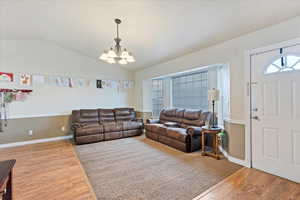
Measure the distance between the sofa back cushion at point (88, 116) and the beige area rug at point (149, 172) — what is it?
4.02 feet

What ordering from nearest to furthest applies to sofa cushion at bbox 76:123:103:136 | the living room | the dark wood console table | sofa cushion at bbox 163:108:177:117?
the dark wood console table < the living room < sofa cushion at bbox 76:123:103:136 < sofa cushion at bbox 163:108:177:117

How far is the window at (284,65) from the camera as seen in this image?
2.19m

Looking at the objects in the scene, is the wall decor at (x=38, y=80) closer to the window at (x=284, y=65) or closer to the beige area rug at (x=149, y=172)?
the beige area rug at (x=149, y=172)

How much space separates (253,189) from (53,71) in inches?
222

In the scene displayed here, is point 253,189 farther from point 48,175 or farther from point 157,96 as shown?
point 157,96

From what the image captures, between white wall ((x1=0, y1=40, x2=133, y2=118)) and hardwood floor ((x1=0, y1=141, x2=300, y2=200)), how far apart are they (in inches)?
Result: 76.4

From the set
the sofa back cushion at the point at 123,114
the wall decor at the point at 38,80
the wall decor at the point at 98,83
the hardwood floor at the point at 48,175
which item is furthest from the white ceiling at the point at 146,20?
the hardwood floor at the point at 48,175

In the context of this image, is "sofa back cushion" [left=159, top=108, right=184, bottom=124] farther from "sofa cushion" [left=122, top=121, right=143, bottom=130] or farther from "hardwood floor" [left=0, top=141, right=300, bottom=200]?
"hardwood floor" [left=0, top=141, right=300, bottom=200]

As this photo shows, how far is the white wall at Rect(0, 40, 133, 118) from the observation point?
13.8ft

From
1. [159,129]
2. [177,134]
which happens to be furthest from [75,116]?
[177,134]

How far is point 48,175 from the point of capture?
250cm

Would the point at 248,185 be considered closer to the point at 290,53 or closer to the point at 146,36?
the point at 290,53

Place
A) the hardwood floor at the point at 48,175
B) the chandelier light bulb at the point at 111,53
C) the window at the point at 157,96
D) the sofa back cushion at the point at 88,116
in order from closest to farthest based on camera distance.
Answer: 1. the hardwood floor at the point at 48,175
2. the chandelier light bulb at the point at 111,53
3. the sofa back cushion at the point at 88,116
4. the window at the point at 157,96

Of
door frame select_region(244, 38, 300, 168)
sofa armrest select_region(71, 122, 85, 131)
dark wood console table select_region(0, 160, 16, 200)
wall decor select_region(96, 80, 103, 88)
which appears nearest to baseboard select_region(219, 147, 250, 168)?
door frame select_region(244, 38, 300, 168)
